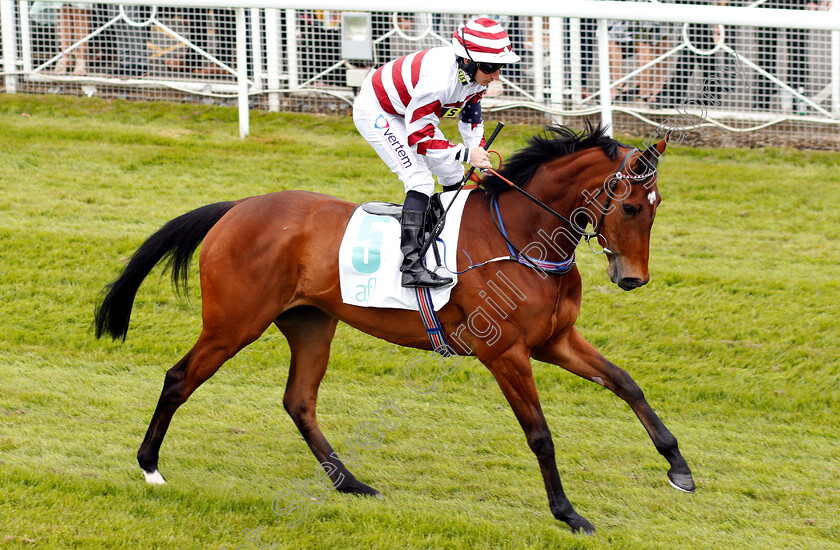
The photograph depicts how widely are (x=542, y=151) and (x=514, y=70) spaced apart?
593cm

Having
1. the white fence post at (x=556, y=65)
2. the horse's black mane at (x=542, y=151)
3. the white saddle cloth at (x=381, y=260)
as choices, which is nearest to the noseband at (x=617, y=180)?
the horse's black mane at (x=542, y=151)

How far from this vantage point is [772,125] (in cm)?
1012

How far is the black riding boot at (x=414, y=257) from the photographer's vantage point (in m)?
4.37

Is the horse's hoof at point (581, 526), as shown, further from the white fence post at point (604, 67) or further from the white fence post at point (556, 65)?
the white fence post at point (556, 65)

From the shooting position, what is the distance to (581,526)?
164 inches

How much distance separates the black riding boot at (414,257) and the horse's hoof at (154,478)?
1541 mm

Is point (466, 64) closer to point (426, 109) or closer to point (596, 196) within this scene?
point (426, 109)

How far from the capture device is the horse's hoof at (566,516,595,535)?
13.6 ft

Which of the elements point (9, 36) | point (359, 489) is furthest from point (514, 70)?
point (359, 489)

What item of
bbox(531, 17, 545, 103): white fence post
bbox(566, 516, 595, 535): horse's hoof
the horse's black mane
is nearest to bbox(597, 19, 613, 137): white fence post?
bbox(531, 17, 545, 103): white fence post

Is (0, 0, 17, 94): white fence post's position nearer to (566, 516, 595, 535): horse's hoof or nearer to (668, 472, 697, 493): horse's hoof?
(566, 516, 595, 535): horse's hoof

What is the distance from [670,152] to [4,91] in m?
7.83

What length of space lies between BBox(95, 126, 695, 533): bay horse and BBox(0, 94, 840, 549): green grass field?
382mm

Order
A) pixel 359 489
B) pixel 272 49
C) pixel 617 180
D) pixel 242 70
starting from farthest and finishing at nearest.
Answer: pixel 272 49
pixel 242 70
pixel 359 489
pixel 617 180
